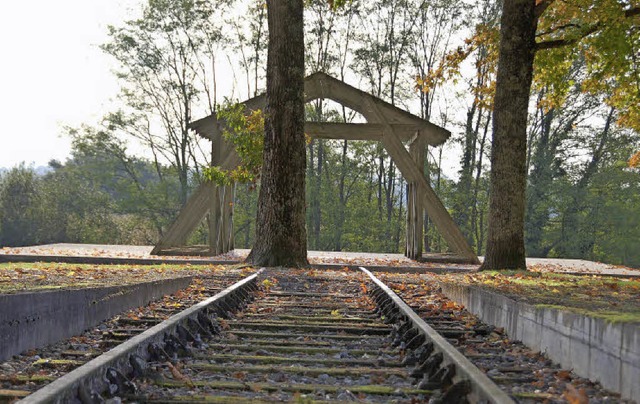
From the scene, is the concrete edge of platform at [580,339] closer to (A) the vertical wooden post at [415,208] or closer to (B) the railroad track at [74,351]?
(B) the railroad track at [74,351]

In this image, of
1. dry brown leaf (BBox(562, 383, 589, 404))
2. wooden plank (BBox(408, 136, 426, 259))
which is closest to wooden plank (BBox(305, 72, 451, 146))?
wooden plank (BBox(408, 136, 426, 259))

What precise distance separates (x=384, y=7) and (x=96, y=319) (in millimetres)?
34547

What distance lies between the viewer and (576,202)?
3966 cm

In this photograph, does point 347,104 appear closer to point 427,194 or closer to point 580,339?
point 427,194

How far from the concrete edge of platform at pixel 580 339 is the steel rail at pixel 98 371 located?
2.60 m

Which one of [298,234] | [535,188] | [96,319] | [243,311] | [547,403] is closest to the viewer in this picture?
[547,403]

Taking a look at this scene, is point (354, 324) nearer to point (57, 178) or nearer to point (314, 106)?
point (314, 106)

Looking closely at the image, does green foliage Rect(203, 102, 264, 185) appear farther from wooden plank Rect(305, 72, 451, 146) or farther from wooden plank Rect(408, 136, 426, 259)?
wooden plank Rect(408, 136, 426, 259)

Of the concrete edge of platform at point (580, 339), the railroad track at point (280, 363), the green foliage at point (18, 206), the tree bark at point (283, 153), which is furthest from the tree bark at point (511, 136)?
the green foliage at point (18, 206)

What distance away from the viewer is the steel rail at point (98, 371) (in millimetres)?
2994

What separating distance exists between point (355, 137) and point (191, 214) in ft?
16.7

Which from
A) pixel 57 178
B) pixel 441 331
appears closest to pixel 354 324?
pixel 441 331

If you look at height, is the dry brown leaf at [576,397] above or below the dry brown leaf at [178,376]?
above

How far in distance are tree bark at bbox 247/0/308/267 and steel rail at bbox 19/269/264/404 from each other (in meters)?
8.89
